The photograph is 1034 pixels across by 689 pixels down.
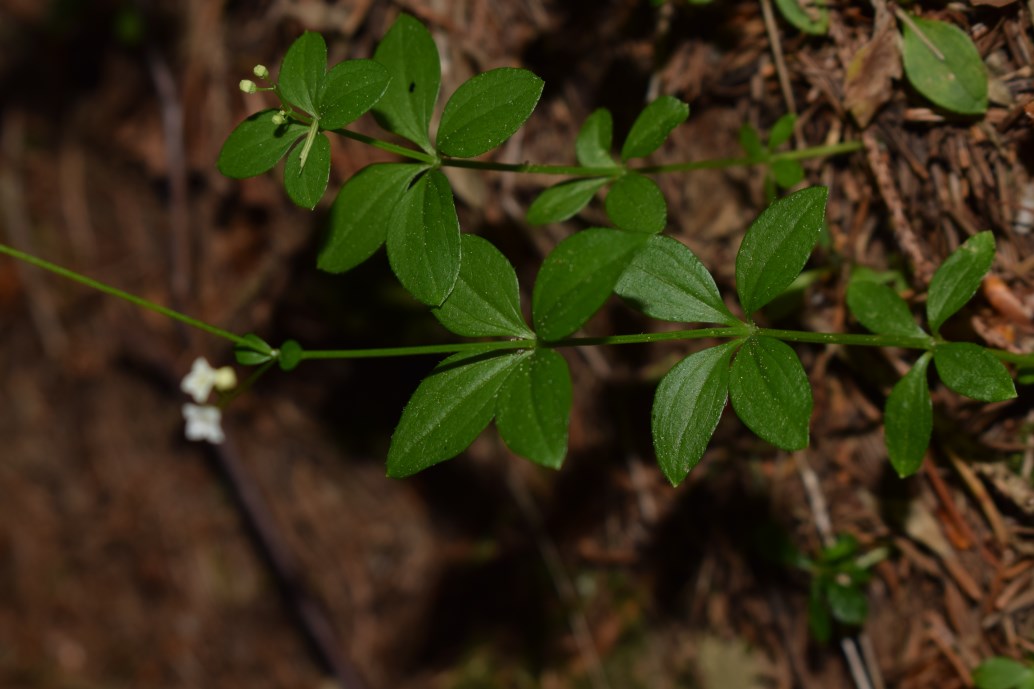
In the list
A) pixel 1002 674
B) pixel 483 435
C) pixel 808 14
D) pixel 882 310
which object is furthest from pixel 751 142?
pixel 483 435

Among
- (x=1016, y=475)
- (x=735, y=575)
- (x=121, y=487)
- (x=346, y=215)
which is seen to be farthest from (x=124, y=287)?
(x=1016, y=475)

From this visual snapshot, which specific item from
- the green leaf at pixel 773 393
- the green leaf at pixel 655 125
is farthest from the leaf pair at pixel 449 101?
the green leaf at pixel 773 393

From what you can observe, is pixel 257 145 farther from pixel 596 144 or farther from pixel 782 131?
pixel 782 131

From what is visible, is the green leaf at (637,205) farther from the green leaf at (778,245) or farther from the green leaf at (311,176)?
the green leaf at (311,176)

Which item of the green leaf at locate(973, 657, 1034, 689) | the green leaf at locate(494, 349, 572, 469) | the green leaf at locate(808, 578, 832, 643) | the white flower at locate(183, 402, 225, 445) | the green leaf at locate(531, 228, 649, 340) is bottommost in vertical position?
the green leaf at locate(973, 657, 1034, 689)

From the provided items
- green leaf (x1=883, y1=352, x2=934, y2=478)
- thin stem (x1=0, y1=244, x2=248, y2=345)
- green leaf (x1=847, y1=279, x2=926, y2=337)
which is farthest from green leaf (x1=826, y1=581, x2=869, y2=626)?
thin stem (x1=0, y1=244, x2=248, y2=345)

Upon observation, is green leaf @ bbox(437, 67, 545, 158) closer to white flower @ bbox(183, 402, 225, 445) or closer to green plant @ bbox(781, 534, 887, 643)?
white flower @ bbox(183, 402, 225, 445)
